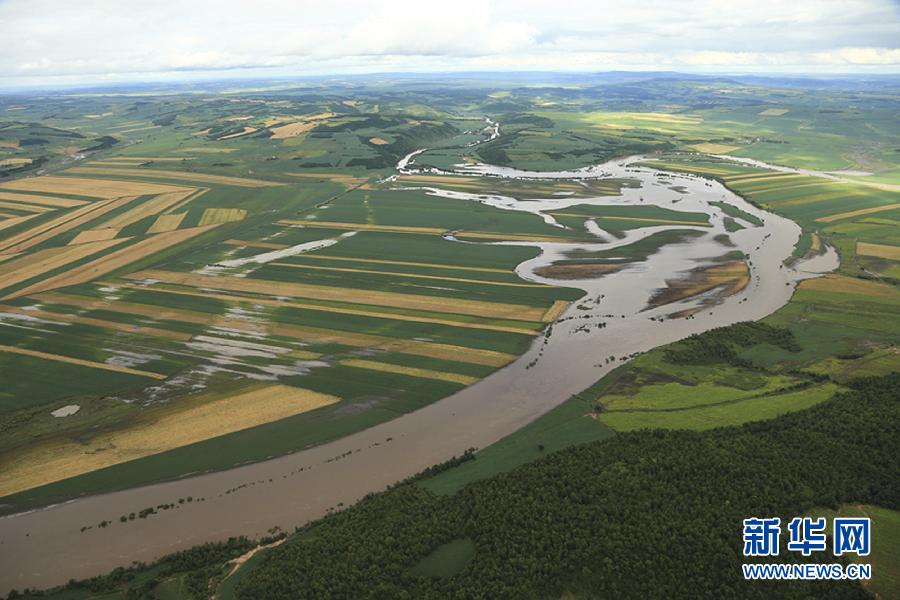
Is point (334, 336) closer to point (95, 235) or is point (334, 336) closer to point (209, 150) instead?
point (95, 235)

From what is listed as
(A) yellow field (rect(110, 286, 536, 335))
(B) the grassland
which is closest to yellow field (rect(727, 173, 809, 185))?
(B) the grassland

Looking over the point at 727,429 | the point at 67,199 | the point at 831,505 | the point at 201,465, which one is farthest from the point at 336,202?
the point at 831,505

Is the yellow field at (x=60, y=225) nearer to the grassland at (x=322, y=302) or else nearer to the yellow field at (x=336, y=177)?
the grassland at (x=322, y=302)

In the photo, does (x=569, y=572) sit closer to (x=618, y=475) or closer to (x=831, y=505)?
(x=618, y=475)

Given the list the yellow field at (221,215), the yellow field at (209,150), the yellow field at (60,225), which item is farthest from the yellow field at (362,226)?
the yellow field at (209,150)

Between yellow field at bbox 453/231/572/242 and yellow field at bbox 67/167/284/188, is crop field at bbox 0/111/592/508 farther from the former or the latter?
yellow field at bbox 67/167/284/188
